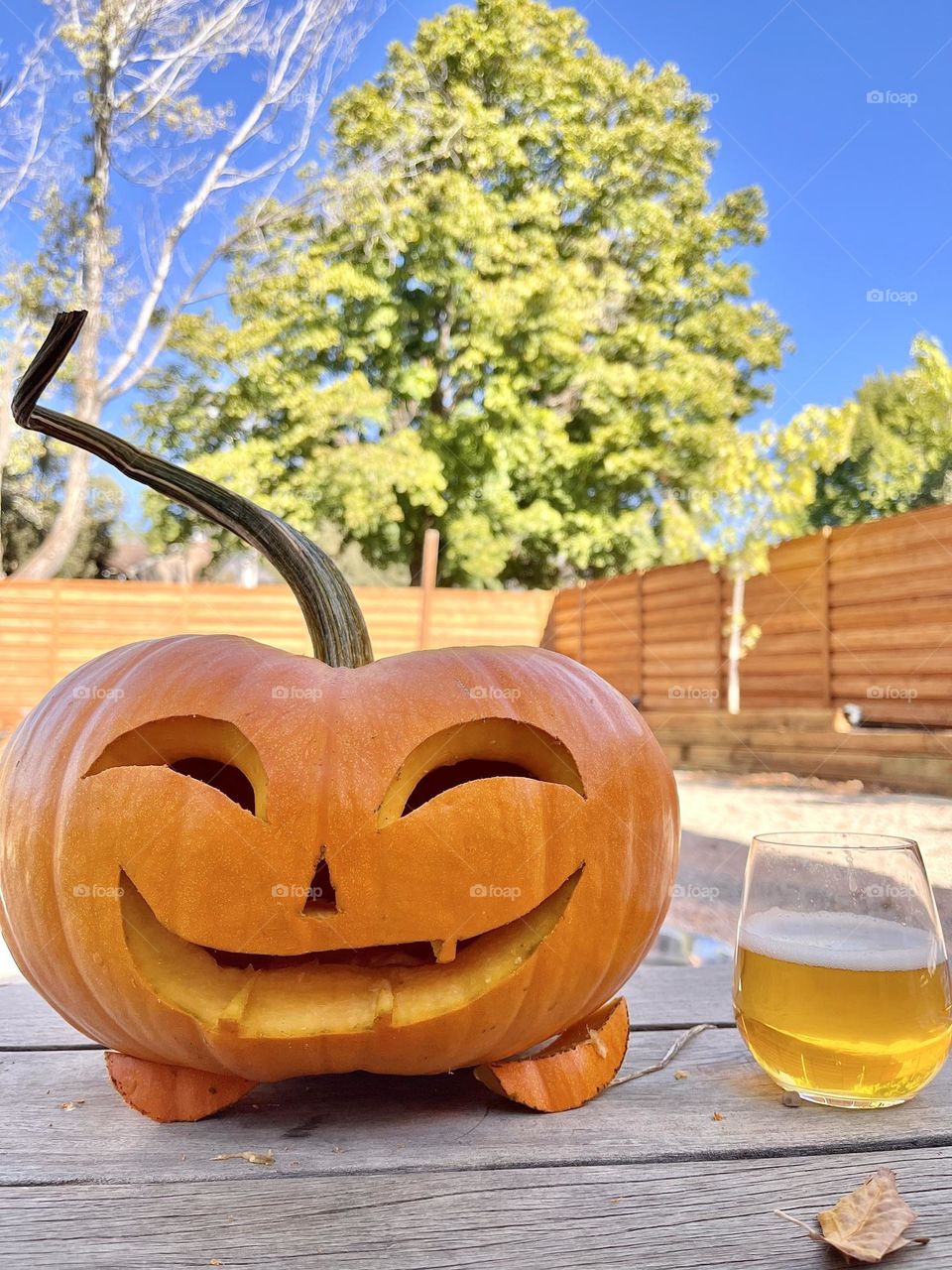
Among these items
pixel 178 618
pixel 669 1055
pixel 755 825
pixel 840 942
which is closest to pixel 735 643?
pixel 755 825

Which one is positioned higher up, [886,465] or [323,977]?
[886,465]

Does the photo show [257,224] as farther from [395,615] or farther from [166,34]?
[395,615]

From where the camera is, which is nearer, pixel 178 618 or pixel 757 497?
pixel 757 497

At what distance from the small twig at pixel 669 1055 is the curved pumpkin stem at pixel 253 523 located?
0.41 metres

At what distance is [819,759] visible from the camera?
5.89 meters

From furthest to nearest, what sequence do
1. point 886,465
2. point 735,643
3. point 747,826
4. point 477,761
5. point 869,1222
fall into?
point 886,465 → point 735,643 → point 747,826 → point 477,761 → point 869,1222

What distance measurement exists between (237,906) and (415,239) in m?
12.6

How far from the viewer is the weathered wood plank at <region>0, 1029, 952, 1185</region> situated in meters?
0.62

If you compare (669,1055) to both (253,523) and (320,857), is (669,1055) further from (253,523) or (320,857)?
(253,523)

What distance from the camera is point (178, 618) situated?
1103cm

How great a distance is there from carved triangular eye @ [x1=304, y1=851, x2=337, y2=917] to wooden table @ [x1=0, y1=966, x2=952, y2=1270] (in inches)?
6.1

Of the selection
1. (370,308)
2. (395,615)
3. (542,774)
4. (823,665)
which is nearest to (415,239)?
(370,308)

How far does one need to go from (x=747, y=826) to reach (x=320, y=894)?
3813mm

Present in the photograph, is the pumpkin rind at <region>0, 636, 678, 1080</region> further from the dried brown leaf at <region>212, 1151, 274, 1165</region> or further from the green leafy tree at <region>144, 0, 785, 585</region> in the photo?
the green leafy tree at <region>144, 0, 785, 585</region>
